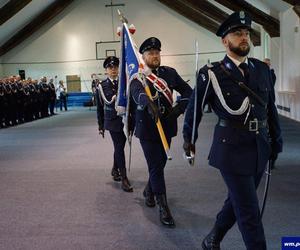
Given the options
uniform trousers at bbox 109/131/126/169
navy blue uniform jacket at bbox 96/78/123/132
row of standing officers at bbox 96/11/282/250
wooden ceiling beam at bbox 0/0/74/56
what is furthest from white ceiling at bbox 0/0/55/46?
row of standing officers at bbox 96/11/282/250

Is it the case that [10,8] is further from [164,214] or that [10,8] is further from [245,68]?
[245,68]

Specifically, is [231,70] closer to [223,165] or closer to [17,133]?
[223,165]

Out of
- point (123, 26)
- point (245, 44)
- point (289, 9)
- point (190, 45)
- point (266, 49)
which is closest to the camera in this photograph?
point (245, 44)

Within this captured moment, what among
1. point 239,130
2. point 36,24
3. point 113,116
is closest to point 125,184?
point 113,116

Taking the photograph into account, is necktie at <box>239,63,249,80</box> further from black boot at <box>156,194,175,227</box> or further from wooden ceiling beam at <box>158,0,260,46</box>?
wooden ceiling beam at <box>158,0,260,46</box>

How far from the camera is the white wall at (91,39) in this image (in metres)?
21.1

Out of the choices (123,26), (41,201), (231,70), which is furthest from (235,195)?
(41,201)

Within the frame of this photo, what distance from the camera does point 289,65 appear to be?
11.9 meters

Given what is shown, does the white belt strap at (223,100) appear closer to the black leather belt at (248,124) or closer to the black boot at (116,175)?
the black leather belt at (248,124)

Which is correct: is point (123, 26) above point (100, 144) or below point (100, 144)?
above

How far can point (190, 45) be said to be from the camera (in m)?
21.2

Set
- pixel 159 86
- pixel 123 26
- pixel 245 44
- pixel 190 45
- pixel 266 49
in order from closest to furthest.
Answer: pixel 245 44, pixel 159 86, pixel 123 26, pixel 266 49, pixel 190 45

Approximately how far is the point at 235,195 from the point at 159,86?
1377mm

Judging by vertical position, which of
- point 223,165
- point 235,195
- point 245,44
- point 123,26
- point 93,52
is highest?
point 93,52
